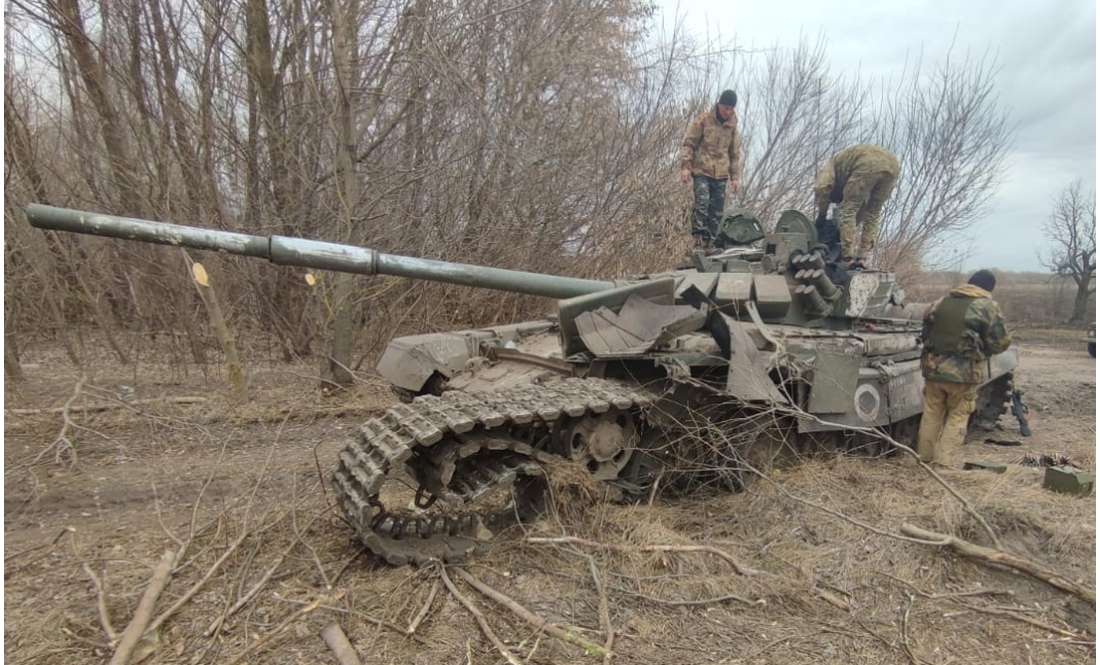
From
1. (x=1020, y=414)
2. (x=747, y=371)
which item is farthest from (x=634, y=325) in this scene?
(x=1020, y=414)

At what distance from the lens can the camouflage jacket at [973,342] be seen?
19.2 ft

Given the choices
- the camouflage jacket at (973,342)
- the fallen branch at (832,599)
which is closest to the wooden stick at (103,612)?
the fallen branch at (832,599)

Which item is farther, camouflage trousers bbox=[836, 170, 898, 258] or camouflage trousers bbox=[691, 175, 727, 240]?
camouflage trousers bbox=[691, 175, 727, 240]

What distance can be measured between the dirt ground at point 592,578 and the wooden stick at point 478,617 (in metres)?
0.03

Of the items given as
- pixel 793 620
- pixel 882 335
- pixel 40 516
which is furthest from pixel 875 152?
pixel 40 516

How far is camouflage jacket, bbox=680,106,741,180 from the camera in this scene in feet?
25.7

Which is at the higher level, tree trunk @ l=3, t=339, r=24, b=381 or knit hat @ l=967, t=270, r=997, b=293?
knit hat @ l=967, t=270, r=997, b=293

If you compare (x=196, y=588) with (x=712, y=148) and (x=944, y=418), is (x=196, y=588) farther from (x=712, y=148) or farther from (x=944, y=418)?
(x=712, y=148)

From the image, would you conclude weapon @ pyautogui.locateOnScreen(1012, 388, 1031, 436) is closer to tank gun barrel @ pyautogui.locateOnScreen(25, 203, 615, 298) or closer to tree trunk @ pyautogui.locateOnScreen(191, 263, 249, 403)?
tank gun barrel @ pyautogui.locateOnScreen(25, 203, 615, 298)

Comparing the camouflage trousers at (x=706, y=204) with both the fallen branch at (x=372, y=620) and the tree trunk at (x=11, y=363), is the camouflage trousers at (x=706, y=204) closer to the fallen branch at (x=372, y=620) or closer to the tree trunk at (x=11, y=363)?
the fallen branch at (x=372, y=620)

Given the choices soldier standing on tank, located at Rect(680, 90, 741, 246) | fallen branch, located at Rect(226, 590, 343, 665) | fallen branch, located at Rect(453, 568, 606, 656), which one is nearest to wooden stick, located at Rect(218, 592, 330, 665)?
fallen branch, located at Rect(226, 590, 343, 665)

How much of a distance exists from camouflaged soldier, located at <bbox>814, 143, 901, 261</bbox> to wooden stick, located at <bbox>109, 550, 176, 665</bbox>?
6.20m

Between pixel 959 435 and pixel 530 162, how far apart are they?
7.28 meters

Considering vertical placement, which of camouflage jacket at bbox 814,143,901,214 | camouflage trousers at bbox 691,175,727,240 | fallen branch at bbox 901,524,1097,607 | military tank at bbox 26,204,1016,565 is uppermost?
camouflage jacket at bbox 814,143,901,214
